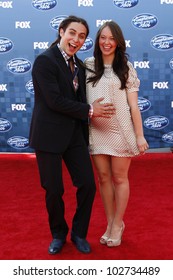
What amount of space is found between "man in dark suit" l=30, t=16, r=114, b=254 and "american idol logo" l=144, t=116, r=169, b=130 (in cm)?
259

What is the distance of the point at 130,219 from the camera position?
3064 millimetres

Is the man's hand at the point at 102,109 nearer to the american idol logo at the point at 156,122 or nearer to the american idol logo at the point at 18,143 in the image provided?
the american idol logo at the point at 156,122

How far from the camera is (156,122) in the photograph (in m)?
4.98

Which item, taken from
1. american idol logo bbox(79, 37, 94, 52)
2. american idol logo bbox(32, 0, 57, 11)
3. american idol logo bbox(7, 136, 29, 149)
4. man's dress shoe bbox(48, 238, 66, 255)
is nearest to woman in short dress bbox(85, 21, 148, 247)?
man's dress shoe bbox(48, 238, 66, 255)

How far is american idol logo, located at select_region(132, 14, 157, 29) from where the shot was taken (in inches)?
187

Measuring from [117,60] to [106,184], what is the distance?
29.0 inches

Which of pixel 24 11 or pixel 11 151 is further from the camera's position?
pixel 11 151

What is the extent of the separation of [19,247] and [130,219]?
0.85 meters

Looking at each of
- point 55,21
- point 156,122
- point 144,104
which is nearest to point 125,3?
point 55,21

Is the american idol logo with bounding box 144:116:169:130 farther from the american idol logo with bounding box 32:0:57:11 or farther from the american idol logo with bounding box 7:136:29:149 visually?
the american idol logo with bounding box 32:0:57:11

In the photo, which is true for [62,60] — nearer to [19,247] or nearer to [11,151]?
[19,247]

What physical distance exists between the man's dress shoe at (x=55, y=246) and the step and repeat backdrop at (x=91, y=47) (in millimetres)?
2618

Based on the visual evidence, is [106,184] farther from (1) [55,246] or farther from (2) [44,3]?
(2) [44,3]
